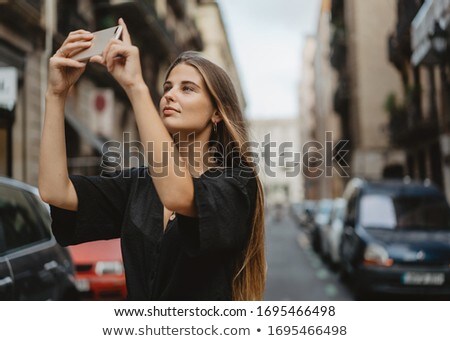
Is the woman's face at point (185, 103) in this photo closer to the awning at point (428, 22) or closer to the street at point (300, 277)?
the awning at point (428, 22)

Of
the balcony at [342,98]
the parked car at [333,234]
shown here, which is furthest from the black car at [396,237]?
the balcony at [342,98]

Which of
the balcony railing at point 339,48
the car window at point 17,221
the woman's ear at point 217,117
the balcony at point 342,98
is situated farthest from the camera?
the balcony at point 342,98

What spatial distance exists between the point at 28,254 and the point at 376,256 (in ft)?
11.5

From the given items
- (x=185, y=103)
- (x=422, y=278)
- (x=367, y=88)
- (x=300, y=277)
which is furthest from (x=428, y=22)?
(x=367, y=88)

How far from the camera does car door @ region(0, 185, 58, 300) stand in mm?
2596

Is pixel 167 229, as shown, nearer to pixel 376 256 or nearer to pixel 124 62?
pixel 124 62

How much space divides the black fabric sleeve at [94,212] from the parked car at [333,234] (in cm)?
737

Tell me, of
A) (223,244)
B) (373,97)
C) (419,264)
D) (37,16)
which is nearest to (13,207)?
(223,244)

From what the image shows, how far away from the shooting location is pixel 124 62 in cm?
114

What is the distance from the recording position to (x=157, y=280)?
1.38 metres

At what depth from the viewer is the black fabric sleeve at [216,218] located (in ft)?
3.82

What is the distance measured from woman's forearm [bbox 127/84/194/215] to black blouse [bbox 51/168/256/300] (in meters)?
0.04

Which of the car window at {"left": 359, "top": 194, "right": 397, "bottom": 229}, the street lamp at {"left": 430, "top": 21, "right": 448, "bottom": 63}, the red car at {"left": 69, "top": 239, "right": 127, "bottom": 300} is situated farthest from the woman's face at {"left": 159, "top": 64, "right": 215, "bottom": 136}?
the car window at {"left": 359, "top": 194, "right": 397, "bottom": 229}

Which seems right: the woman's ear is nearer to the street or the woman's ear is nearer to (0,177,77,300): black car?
(0,177,77,300): black car
